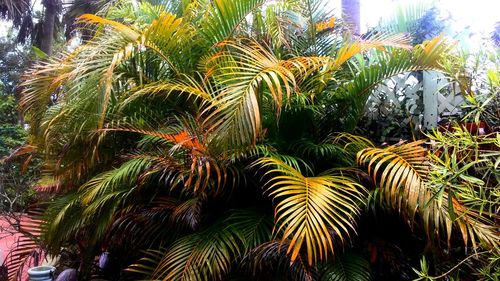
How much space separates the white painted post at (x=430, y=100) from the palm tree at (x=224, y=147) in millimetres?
365

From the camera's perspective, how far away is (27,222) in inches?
130

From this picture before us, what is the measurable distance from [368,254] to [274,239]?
590mm

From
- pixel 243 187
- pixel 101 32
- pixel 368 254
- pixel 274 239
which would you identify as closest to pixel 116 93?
pixel 101 32

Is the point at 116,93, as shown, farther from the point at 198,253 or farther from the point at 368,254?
the point at 368,254

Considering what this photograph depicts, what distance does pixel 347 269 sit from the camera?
2.19m

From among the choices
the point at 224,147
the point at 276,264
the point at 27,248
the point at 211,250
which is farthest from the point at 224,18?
the point at 27,248

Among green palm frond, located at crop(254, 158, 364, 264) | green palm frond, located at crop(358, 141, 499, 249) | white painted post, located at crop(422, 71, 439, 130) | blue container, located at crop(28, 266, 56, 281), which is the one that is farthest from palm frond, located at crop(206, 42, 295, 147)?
blue container, located at crop(28, 266, 56, 281)

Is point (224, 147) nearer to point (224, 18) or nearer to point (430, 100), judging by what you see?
point (224, 18)

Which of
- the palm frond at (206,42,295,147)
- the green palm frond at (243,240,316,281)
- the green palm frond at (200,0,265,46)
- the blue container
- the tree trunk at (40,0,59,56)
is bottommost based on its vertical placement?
the blue container

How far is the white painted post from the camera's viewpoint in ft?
10.1

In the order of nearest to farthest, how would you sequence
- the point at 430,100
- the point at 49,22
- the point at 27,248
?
the point at 430,100 < the point at 27,248 < the point at 49,22

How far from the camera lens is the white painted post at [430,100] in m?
3.06

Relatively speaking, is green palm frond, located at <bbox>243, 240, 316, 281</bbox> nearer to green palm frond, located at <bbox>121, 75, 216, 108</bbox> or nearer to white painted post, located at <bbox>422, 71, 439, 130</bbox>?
green palm frond, located at <bbox>121, 75, 216, 108</bbox>

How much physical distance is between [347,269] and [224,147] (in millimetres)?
884
